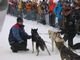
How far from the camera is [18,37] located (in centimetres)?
673

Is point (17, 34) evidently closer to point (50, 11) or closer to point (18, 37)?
point (18, 37)

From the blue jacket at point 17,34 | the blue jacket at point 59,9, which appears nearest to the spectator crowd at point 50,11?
the blue jacket at point 59,9

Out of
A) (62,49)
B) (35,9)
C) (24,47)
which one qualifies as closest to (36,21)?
(35,9)

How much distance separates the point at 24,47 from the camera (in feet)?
22.8

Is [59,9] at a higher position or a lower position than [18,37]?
lower

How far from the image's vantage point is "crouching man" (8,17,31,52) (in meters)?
6.73

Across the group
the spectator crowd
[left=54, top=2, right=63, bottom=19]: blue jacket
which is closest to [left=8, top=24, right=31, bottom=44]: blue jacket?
the spectator crowd

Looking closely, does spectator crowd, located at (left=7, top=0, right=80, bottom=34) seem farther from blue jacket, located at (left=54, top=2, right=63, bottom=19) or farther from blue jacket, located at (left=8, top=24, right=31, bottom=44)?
blue jacket, located at (left=8, top=24, right=31, bottom=44)

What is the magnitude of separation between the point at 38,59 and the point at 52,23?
6605 millimetres

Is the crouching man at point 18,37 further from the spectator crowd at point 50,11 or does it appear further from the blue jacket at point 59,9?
the blue jacket at point 59,9

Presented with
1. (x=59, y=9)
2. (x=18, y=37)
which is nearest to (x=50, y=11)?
(x=59, y=9)

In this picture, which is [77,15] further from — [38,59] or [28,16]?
[28,16]

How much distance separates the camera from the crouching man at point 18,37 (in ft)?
22.1

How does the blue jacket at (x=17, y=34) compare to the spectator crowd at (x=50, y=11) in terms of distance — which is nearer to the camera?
the blue jacket at (x=17, y=34)
